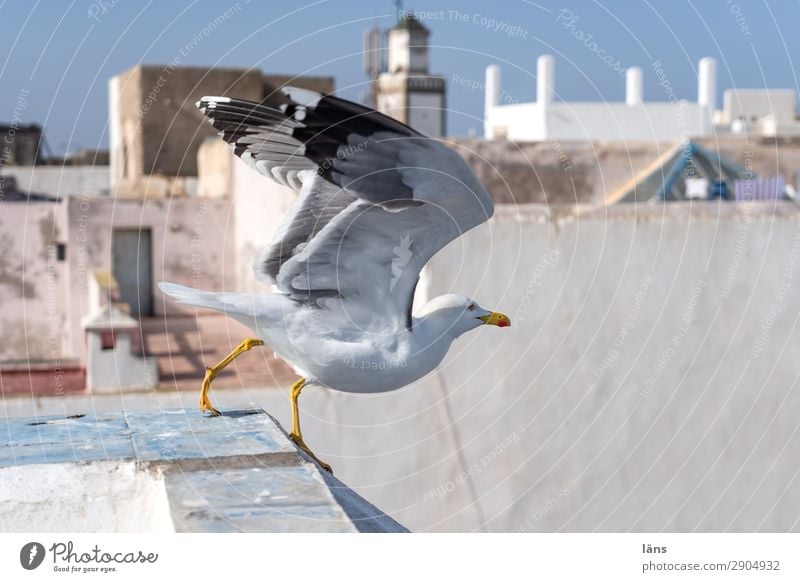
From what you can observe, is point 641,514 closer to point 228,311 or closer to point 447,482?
point 447,482

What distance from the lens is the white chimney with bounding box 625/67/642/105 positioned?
16.4 m

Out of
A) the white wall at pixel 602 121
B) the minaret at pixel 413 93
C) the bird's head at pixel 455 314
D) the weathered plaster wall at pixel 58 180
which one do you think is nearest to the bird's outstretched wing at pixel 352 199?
the bird's head at pixel 455 314

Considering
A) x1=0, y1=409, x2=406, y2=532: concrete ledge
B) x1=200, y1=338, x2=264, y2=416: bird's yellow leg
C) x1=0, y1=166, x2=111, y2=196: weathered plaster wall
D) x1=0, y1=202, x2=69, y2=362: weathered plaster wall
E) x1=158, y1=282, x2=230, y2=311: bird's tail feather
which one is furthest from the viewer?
x1=0, y1=166, x2=111, y2=196: weathered plaster wall

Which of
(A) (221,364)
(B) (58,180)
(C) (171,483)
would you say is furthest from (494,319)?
(B) (58,180)

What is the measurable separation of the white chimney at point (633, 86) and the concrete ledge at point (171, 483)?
13030 millimetres

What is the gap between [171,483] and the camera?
349 cm

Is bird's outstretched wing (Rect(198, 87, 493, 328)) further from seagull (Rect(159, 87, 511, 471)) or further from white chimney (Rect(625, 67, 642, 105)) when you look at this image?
white chimney (Rect(625, 67, 642, 105))

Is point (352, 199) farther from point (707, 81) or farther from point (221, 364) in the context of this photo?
point (707, 81)

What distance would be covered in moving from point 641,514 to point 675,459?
0.48 m

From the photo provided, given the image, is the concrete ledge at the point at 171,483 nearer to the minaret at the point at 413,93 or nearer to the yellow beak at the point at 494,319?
the yellow beak at the point at 494,319

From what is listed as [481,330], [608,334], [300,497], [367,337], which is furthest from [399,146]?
[608,334]

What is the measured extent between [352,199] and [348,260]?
0.68 ft

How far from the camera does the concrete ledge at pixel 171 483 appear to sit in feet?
10.6

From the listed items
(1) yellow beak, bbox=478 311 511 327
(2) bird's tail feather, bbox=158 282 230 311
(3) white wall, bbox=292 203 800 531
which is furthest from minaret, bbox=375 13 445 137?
(2) bird's tail feather, bbox=158 282 230 311
